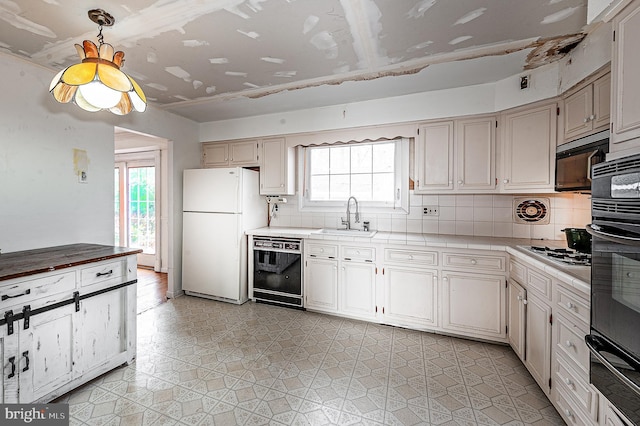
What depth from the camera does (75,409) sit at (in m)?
1.73

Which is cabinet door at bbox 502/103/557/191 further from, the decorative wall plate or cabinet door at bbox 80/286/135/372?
cabinet door at bbox 80/286/135/372

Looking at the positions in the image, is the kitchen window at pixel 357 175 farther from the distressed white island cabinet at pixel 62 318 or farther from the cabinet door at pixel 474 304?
the distressed white island cabinet at pixel 62 318

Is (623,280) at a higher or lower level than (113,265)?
higher

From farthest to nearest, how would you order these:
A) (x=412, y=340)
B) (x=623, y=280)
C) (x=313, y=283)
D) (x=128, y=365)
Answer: (x=313, y=283)
(x=412, y=340)
(x=128, y=365)
(x=623, y=280)

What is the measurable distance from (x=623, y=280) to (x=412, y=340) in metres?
1.86

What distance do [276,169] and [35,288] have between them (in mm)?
2538

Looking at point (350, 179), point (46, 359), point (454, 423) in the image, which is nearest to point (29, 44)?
point (46, 359)

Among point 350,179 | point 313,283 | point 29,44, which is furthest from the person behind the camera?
point 350,179

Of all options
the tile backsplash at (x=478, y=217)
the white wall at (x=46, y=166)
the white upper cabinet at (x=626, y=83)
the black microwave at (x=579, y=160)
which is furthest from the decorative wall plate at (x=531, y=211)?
the white wall at (x=46, y=166)

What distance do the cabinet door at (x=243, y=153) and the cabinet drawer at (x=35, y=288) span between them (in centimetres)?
238

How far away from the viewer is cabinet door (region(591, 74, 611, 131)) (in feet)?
5.76

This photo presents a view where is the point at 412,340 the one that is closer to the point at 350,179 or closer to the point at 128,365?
the point at 350,179

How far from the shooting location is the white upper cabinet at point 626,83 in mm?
1157

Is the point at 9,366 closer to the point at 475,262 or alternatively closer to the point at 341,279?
the point at 341,279
